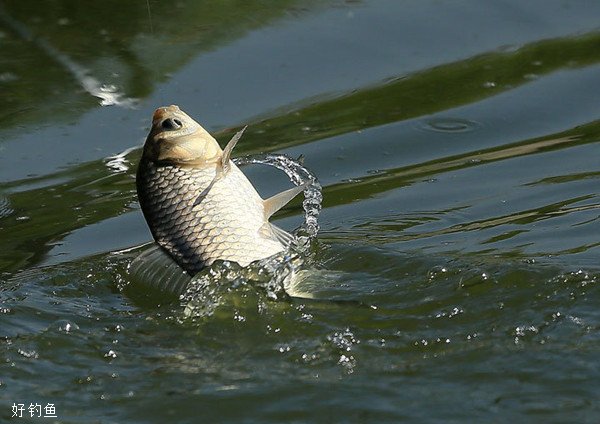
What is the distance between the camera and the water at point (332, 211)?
4.14 m

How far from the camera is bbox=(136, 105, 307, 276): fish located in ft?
15.5

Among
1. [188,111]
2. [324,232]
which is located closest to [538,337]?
[324,232]

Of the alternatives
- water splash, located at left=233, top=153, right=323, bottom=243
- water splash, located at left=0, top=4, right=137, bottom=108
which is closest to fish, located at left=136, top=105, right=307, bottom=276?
water splash, located at left=233, top=153, right=323, bottom=243

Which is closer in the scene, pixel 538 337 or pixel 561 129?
pixel 538 337

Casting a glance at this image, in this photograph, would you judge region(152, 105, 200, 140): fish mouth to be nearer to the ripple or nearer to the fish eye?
the fish eye

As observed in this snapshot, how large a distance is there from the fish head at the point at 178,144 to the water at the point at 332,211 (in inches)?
17.9

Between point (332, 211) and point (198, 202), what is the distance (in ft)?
3.87

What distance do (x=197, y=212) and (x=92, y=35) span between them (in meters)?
2.84

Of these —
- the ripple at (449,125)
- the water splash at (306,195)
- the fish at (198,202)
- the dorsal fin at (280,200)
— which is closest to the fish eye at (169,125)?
the fish at (198,202)

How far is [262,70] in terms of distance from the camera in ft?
23.2

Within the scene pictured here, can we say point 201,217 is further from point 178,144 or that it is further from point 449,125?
point 449,125

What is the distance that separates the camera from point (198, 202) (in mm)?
4762

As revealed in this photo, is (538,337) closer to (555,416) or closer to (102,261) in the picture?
(555,416)

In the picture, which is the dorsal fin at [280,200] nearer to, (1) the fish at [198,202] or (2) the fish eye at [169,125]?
(1) the fish at [198,202]
